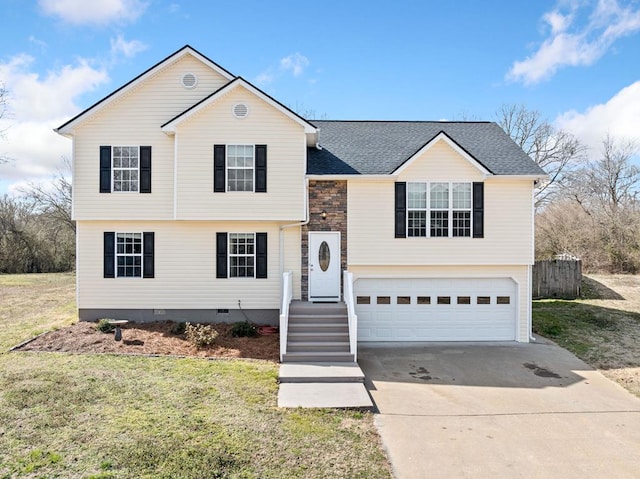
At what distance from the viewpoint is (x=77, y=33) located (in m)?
12.3

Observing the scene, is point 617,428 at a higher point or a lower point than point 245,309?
lower

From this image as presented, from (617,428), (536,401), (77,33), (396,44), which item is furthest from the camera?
(396,44)

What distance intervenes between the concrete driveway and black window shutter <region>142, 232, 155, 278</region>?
690cm

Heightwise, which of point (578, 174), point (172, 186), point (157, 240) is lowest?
point (157, 240)

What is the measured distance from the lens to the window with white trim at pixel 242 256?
42.4 ft

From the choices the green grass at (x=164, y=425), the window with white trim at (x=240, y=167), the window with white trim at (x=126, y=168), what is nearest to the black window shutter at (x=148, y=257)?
the window with white trim at (x=126, y=168)

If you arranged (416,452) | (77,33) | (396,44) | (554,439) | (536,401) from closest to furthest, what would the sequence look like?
(416,452) → (554,439) → (536,401) → (77,33) → (396,44)

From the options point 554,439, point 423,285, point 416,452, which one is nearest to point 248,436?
point 416,452

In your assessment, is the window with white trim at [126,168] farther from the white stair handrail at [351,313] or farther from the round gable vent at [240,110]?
the white stair handrail at [351,313]

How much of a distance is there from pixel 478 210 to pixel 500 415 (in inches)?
268

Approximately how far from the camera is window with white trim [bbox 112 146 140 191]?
41.4 feet

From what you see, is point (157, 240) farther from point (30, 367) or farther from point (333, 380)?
point (333, 380)

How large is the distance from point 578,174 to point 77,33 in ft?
109

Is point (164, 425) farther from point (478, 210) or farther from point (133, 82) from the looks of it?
point (133, 82)
